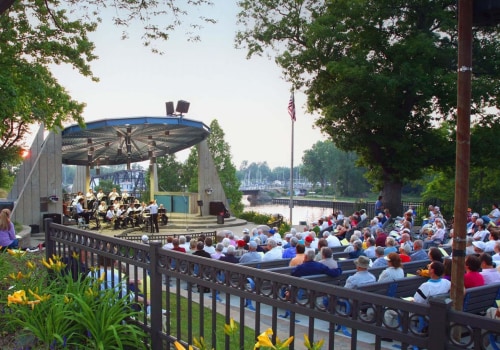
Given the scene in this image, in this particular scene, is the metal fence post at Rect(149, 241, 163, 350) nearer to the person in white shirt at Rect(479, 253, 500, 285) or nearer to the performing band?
the person in white shirt at Rect(479, 253, 500, 285)

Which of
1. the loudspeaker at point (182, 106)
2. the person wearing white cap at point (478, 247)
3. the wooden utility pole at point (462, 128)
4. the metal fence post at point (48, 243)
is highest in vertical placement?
the loudspeaker at point (182, 106)

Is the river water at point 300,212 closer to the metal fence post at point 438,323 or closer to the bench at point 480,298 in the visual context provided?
the bench at point 480,298

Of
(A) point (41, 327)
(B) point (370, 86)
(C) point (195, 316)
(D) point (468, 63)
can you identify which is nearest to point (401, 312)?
(D) point (468, 63)

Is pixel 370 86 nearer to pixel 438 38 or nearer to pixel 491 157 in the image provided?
pixel 438 38

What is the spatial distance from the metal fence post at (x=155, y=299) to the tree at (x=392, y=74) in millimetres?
20999

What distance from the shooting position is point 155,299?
4219 millimetres

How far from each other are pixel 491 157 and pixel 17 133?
32.5 metres

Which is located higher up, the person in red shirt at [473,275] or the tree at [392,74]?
the tree at [392,74]

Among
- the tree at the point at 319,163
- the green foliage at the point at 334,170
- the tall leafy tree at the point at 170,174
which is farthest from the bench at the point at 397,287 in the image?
the tree at the point at 319,163

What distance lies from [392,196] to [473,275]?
21747 mm

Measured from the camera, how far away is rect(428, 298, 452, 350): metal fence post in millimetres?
2160

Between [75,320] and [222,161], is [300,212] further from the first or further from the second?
[75,320]

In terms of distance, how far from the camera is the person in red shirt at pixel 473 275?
641 cm

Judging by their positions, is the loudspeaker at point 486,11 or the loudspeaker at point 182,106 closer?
the loudspeaker at point 486,11
